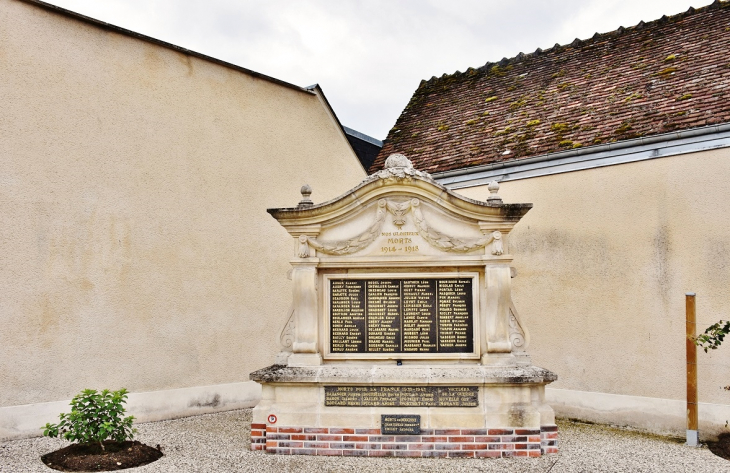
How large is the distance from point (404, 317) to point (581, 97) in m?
5.27

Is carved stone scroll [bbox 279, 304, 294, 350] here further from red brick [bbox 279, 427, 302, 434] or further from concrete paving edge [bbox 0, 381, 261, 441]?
concrete paving edge [bbox 0, 381, 261, 441]

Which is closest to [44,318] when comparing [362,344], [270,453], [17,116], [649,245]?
[17,116]

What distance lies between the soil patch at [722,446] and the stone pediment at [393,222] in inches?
128

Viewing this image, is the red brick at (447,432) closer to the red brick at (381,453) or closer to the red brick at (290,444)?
the red brick at (381,453)

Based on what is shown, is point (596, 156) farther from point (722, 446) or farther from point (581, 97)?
point (722, 446)

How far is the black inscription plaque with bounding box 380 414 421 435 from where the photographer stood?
620cm

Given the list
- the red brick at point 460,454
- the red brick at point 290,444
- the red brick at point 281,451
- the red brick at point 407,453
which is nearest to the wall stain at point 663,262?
the red brick at point 460,454

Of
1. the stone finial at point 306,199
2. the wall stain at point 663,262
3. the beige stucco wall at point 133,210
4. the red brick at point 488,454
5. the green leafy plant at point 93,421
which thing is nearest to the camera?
the green leafy plant at point 93,421

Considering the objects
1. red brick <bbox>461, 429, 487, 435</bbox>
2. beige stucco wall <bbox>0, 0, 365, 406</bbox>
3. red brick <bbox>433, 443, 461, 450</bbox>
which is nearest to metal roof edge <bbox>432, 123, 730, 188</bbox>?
beige stucco wall <bbox>0, 0, 365, 406</bbox>

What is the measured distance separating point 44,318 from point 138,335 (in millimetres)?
1240

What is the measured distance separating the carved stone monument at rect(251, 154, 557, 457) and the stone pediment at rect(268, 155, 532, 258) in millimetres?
11

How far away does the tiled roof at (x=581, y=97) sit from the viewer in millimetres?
8188

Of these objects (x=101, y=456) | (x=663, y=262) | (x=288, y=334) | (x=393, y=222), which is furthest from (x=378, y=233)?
(x=663, y=262)

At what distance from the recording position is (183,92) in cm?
895
